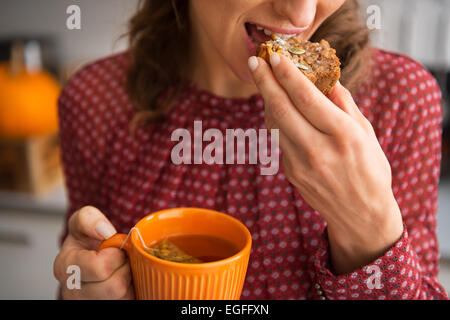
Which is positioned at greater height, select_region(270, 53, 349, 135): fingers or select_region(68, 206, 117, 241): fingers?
select_region(270, 53, 349, 135): fingers

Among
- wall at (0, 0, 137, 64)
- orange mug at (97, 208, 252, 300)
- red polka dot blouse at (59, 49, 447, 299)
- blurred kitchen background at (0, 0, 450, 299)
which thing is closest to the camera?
orange mug at (97, 208, 252, 300)

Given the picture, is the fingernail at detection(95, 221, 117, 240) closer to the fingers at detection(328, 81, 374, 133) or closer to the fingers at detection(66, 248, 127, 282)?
the fingers at detection(66, 248, 127, 282)

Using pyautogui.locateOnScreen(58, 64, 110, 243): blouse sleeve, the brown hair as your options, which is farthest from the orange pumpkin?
the brown hair

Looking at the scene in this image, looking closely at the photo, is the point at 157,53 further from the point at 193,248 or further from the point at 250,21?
the point at 193,248

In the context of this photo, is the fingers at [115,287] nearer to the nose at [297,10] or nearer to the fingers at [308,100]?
the fingers at [308,100]

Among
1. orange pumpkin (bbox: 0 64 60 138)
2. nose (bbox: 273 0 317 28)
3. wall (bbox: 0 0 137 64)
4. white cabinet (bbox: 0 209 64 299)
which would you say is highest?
nose (bbox: 273 0 317 28)

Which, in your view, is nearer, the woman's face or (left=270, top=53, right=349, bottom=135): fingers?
(left=270, top=53, right=349, bottom=135): fingers
